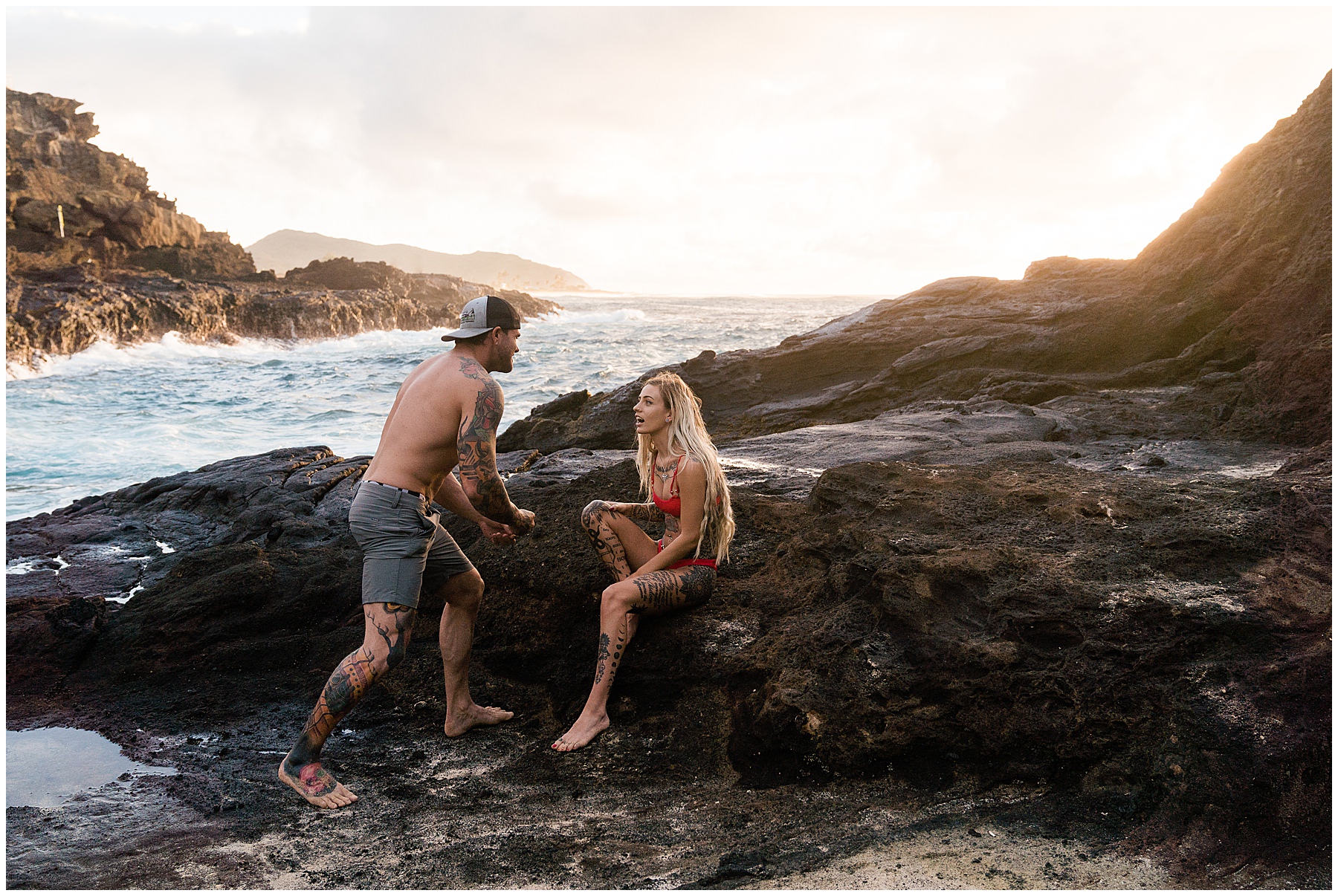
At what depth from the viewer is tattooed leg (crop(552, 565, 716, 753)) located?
3443mm

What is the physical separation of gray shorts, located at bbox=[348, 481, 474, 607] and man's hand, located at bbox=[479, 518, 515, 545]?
11.4 inches

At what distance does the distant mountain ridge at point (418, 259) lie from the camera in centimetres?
15375

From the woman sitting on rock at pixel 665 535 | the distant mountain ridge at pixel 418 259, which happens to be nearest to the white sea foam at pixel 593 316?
the woman sitting on rock at pixel 665 535

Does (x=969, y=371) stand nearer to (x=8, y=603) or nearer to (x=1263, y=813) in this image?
(x=1263, y=813)

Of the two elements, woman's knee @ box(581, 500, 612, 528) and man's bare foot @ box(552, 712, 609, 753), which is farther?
woman's knee @ box(581, 500, 612, 528)

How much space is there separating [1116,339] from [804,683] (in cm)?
742

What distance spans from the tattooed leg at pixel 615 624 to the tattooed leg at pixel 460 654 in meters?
0.50

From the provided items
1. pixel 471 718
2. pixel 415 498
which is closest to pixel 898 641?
pixel 471 718

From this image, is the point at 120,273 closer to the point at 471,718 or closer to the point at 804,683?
the point at 471,718

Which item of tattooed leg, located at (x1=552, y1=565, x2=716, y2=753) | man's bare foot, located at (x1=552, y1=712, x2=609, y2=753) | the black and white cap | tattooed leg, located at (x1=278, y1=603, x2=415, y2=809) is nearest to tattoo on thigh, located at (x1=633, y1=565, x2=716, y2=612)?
tattooed leg, located at (x1=552, y1=565, x2=716, y2=753)

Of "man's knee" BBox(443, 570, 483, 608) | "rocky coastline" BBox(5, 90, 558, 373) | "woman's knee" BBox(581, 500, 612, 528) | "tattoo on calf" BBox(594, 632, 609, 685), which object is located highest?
"rocky coastline" BBox(5, 90, 558, 373)

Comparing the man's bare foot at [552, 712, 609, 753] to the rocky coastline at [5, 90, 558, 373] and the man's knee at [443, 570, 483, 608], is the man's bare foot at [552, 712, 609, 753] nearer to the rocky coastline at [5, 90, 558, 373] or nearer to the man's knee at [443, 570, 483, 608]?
the man's knee at [443, 570, 483, 608]

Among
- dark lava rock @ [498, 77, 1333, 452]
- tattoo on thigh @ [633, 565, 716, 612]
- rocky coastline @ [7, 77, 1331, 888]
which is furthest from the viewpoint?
dark lava rock @ [498, 77, 1333, 452]

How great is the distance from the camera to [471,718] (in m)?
3.70
